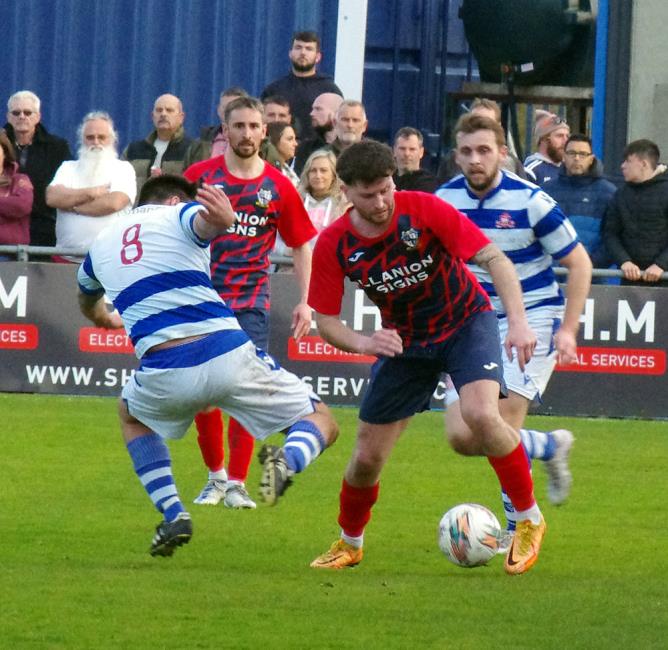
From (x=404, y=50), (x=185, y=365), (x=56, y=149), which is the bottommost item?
(x=185, y=365)

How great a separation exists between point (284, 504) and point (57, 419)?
3637 mm

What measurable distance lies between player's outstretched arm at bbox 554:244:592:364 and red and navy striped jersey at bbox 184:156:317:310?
79.8 inches

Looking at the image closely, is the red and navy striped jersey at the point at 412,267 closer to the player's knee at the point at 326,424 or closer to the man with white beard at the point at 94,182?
the player's knee at the point at 326,424

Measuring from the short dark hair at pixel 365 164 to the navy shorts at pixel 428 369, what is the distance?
35.5 inches

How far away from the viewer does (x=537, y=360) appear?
28.7 ft

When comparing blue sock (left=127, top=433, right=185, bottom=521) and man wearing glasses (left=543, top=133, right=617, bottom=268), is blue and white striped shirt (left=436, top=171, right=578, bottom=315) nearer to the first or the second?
blue sock (left=127, top=433, right=185, bottom=521)

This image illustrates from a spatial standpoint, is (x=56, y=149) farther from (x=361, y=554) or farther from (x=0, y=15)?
(x=361, y=554)

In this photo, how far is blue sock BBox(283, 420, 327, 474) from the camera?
24.2ft

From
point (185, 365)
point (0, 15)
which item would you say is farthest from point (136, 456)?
point (0, 15)

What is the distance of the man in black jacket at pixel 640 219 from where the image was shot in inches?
560

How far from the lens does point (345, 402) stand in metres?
14.4

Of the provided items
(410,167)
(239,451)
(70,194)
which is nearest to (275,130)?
(410,167)

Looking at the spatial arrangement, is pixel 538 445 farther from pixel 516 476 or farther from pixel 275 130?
pixel 275 130

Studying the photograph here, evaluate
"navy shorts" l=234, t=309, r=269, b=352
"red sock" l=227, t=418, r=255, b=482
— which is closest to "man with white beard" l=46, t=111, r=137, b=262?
"navy shorts" l=234, t=309, r=269, b=352
